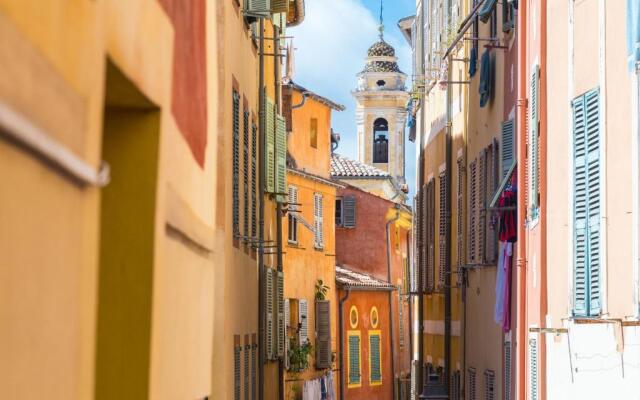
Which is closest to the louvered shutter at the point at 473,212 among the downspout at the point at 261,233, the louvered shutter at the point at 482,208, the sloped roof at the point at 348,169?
the louvered shutter at the point at 482,208

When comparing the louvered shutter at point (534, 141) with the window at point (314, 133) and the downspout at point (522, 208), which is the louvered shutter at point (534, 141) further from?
the window at point (314, 133)

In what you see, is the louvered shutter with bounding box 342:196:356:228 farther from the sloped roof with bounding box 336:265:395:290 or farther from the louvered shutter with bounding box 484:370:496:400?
the louvered shutter with bounding box 484:370:496:400

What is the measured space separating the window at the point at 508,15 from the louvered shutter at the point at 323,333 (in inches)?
848

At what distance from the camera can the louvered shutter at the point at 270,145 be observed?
2328 cm

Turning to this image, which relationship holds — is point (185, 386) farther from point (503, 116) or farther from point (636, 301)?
point (503, 116)

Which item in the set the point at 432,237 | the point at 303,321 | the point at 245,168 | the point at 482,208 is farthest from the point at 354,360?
the point at 245,168

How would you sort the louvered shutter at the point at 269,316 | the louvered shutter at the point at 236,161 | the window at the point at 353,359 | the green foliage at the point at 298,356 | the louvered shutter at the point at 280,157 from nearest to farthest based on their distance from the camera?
the louvered shutter at the point at 236,161 → the louvered shutter at the point at 269,316 → the louvered shutter at the point at 280,157 → the green foliage at the point at 298,356 → the window at the point at 353,359

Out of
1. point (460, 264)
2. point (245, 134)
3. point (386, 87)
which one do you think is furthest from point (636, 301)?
point (386, 87)

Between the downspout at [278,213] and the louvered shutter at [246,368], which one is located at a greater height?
the downspout at [278,213]

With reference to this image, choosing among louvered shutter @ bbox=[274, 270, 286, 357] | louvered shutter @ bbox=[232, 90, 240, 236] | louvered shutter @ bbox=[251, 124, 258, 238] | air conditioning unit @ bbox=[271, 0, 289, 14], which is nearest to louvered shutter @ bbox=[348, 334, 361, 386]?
louvered shutter @ bbox=[274, 270, 286, 357]

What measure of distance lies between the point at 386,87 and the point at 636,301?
74.9 meters

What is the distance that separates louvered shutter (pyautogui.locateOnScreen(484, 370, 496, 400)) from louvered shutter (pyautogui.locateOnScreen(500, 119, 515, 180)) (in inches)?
135

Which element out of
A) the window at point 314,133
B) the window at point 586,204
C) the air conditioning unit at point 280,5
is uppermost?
the window at point 314,133

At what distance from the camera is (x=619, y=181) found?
11.7 m
